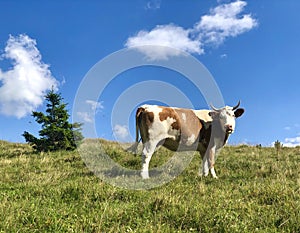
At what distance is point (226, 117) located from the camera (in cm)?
1048

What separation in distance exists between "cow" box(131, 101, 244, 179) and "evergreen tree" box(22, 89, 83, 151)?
25.6ft

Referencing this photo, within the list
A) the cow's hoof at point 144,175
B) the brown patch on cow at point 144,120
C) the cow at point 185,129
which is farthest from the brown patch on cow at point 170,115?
the cow's hoof at point 144,175

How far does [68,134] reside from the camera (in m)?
17.9

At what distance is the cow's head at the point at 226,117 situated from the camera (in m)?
10.3

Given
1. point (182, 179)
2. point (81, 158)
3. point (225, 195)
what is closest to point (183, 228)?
point (225, 195)

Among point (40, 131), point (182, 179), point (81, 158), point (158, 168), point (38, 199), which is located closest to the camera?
point (38, 199)

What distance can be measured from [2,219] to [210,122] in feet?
26.2

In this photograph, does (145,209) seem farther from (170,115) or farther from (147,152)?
(170,115)

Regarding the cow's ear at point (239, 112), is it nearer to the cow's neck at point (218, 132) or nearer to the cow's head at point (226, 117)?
the cow's head at point (226, 117)

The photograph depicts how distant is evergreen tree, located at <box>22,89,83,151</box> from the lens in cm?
1750

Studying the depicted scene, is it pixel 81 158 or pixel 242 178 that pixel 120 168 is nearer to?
pixel 81 158

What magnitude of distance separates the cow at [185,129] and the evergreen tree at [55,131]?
307 inches

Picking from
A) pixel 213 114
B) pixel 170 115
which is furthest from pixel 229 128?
pixel 170 115

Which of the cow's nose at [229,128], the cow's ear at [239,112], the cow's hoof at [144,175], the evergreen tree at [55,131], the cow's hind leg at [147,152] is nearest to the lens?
the cow's hoof at [144,175]
